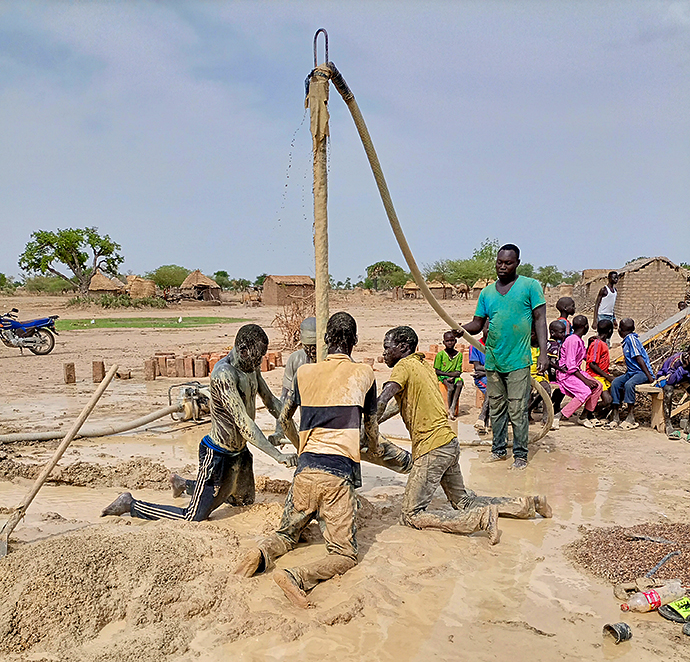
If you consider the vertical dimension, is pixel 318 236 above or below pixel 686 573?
above

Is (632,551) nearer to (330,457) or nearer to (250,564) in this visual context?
(330,457)

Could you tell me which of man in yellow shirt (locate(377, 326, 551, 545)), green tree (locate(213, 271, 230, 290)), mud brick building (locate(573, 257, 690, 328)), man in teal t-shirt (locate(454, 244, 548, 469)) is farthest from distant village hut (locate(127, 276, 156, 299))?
man in yellow shirt (locate(377, 326, 551, 545))

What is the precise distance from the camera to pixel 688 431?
6.53 meters

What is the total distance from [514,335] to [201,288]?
122ft

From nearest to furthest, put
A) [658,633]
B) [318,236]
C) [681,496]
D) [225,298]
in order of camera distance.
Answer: [658,633]
[318,236]
[681,496]
[225,298]

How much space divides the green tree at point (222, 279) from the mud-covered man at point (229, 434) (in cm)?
5751

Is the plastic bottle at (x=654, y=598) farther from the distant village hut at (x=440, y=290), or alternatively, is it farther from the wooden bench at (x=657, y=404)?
the distant village hut at (x=440, y=290)

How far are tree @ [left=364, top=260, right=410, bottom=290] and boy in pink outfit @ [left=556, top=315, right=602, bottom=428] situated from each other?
45.1 meters

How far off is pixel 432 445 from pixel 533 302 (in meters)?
2.15

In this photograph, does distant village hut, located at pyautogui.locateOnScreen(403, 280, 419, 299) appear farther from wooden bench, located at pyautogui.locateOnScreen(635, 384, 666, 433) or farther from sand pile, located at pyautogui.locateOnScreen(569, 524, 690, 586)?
sand pile, located at pyautogui.locateOnScreen(569, 524, 690, 586)

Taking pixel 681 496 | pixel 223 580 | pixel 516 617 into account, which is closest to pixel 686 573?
pixel 516 617

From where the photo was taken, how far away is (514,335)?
530 centimetres

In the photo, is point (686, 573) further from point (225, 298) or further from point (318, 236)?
point (225, 298)

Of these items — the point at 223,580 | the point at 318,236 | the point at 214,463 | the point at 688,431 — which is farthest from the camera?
the point at 688,431
